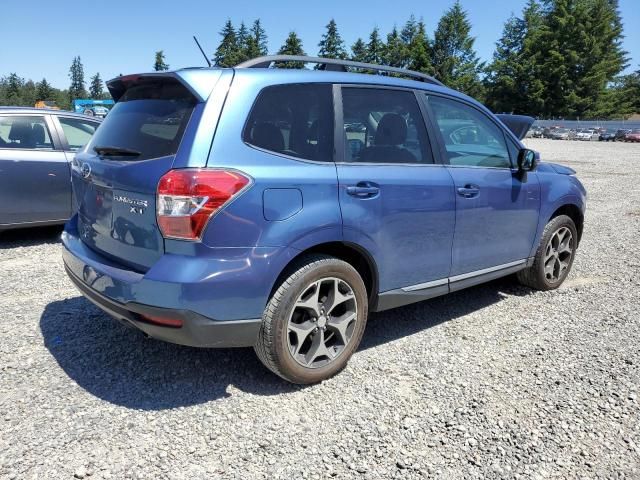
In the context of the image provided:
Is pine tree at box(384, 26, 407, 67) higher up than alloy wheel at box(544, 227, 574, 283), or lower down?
higher up

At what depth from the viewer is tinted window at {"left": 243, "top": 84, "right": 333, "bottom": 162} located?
2.77m

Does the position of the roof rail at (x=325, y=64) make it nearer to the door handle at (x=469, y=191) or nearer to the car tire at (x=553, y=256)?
the door handle at (x=469, y=191)

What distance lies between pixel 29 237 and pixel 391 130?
5346 mm

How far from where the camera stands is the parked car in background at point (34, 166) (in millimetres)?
5805

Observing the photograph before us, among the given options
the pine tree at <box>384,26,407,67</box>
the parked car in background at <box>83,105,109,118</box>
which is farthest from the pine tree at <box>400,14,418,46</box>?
the parked car in background at <box>83,105,109,118</box>

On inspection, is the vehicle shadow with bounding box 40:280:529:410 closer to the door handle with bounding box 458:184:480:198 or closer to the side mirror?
the door handle with bounding box 458:184:480:198

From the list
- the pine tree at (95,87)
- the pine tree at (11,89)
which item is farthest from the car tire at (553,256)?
the pine tree at (95,87)

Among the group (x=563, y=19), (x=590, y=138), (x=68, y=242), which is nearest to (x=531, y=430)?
(x=68, y=242)

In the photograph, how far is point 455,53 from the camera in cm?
8125

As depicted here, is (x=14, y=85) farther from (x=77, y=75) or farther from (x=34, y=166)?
(x=34, y=166)

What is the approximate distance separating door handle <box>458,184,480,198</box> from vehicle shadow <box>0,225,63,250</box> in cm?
516

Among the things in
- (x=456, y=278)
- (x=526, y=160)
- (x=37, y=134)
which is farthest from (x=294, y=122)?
(x=37, y=134)

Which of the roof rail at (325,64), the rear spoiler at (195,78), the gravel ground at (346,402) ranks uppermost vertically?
the roof rail at (325,64)

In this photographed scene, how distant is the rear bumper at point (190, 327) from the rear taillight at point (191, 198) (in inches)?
15.7
